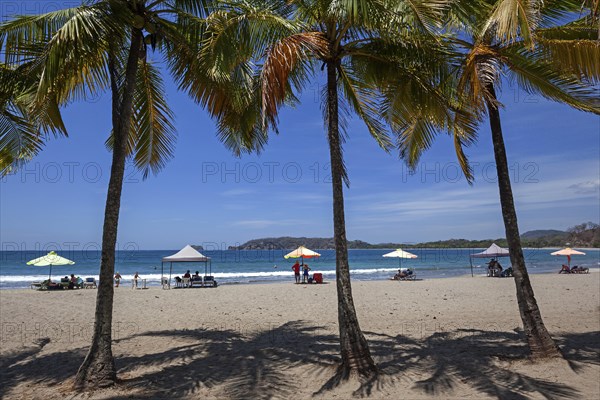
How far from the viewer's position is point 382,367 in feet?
22.1

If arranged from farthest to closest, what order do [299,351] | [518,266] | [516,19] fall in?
[299,351] < [518,266] < [516,19]

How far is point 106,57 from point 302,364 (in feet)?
19.9

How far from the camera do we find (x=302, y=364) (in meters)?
7.10

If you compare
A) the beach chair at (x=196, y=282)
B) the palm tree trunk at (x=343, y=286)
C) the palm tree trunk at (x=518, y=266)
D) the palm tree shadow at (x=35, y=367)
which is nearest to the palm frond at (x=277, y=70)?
the palm tree trunk at (x=343, y=286)

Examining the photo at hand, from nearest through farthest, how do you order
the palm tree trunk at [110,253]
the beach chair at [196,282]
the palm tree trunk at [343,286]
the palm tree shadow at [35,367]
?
1. the palm tree trunk at [110,253]
2. the palm tree trunk at [343,286]
3. the palm tree shadow at [35,367]
4. the beach chair at [196,282]

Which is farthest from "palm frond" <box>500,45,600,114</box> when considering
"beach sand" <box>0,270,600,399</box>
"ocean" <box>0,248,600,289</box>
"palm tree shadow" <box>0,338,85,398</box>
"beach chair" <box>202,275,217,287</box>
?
"ocean" <box>0,248,600,289</box>

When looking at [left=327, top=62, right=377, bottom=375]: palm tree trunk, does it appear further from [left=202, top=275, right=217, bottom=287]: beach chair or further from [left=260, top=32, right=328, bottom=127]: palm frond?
[left=202, top=275, right=217, bottom=287]: beach chair

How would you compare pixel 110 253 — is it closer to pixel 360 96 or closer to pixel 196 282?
pixel 360 96

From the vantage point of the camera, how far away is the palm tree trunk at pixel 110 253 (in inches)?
236

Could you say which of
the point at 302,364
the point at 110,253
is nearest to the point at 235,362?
the point at 302,364

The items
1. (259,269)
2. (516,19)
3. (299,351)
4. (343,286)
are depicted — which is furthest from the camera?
(259,269)

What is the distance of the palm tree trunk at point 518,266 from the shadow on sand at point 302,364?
39 cm

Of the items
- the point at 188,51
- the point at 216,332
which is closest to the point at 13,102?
the point at 188,51

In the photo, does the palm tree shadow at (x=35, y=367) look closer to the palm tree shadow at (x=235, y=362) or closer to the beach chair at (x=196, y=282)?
the palm tree shadow at (x=235, y=362)
